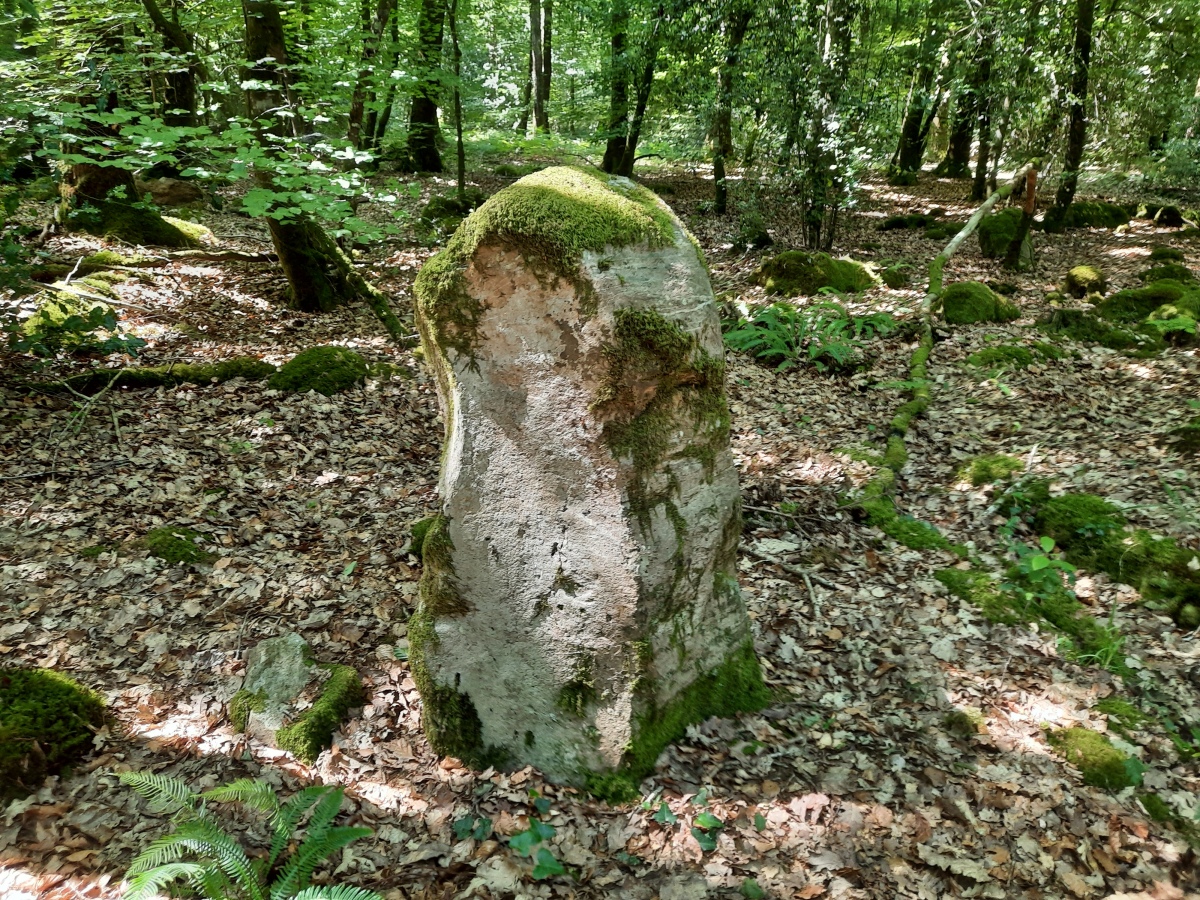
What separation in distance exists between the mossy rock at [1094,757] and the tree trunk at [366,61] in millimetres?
9099

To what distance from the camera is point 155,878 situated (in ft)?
7.68

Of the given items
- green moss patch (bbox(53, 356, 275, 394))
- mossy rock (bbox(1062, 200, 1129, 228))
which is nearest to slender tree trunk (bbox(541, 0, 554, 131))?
mossy rock (bbox(1062, 200, 1129, 228))

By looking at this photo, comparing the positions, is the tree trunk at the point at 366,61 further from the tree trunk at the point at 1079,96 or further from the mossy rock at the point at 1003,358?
the tree trunk at the point at 1079,96

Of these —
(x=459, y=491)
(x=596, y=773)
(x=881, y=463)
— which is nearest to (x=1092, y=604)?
(x=881, y=463)

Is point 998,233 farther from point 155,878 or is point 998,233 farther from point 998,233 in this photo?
point 155,878

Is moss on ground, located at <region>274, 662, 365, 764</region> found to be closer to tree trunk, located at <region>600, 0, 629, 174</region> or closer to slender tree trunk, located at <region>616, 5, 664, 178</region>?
slender tree trunk, located at <region>616, 5, 664, 178</region>

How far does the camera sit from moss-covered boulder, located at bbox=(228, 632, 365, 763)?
3469mm

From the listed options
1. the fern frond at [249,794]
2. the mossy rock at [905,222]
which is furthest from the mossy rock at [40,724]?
the mossy rock at [905,222]

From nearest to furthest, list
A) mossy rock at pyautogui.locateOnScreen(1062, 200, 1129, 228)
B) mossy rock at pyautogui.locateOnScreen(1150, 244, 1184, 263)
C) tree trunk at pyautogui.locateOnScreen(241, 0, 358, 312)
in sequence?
tree trunk at pyautogui.locateOnScreen(241, 0, 358, 312), mossy rock at pyautogui.locateOnScreen(1150, 244, 1184, 263), mossy rock at pyautogui.locateOnScreen(1062, 200, 1129, 228)

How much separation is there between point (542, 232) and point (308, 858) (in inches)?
105

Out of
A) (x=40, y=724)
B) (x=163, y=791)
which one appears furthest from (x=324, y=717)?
(x=40, y=724)

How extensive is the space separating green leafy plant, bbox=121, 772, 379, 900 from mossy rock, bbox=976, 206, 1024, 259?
13.7 m

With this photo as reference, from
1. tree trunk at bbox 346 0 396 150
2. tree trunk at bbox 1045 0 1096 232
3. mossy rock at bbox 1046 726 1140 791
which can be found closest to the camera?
mossy rock at bbox 1046 726 1140 791

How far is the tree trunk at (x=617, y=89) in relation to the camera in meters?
14.8
